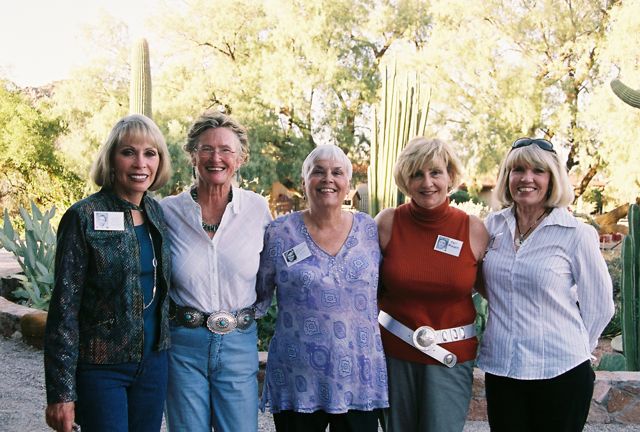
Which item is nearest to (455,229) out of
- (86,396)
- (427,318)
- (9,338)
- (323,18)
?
(427,318)

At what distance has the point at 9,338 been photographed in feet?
21.0

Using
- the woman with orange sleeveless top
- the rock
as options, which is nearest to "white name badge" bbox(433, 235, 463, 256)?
the woman with orange sleeveless top

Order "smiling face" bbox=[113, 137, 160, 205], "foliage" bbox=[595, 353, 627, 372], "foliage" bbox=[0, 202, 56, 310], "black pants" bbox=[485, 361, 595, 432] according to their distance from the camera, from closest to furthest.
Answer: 1. "smiling face" bbox=[113, 137, 160, 205]
2. "black pants" bbox=[485, 361, 595, 432]
3. "foliage" bbox=[595, 353, 627, 372]
4. "foliage" bbox=[0, 202, 56, 310]

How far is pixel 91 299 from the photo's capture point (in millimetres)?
2152

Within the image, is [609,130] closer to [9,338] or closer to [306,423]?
[9,338]

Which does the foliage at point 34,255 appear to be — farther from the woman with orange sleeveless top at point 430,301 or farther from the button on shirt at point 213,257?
the woman with orange sleeveless top at point 430,301

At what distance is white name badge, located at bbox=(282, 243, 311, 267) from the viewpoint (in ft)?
8.42

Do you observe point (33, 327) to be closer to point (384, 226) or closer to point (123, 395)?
point (123, 395)

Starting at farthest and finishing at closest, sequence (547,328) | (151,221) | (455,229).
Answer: (455,229) → (547,328) → (151,221)

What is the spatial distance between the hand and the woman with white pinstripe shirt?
1.57 m

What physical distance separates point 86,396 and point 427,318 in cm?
134

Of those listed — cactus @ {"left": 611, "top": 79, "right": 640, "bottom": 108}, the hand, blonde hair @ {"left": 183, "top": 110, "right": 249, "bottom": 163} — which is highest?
cactus @ {"left": 611, "top": 79, "right": 640, "bottom": 108}

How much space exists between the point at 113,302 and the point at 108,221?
28 cm

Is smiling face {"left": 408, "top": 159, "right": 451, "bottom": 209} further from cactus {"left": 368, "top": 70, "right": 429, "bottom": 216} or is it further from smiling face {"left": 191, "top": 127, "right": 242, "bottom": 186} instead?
cactus {"left": 368, "top": 70, "right": 429, "bottom": 216}
